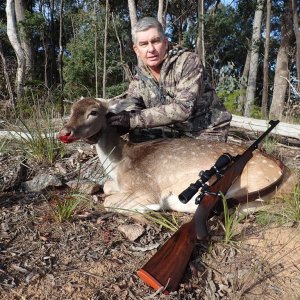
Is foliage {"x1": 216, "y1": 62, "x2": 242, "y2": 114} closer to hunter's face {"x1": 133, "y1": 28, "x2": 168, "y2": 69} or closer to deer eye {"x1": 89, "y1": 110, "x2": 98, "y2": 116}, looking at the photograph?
hunter's face {"x1": 133, "y1": 28, "x2": 168, "y2": 69}

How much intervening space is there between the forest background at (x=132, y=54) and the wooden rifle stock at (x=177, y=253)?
686cm

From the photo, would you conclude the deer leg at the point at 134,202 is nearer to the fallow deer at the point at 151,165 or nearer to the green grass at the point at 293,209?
the fallow deer at the point at 151,165

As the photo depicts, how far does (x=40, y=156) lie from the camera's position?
15.1ft

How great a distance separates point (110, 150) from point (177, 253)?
1.82 metres

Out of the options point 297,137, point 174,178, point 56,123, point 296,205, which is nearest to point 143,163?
point 174,178

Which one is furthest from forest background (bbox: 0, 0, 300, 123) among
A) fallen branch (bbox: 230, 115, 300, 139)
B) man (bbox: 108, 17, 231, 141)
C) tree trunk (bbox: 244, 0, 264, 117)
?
man (bbox: 108, 17, 231, 141)

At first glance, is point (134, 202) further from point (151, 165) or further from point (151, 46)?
point (151, 46)

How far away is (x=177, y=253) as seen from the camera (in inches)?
97.7

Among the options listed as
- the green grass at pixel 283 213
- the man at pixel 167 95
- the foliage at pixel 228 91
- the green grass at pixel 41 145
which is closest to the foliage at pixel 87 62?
the foliage at pixel 228 91

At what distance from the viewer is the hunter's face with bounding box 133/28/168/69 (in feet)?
13.7

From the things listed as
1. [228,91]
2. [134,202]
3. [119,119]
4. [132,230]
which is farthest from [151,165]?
[228,91]

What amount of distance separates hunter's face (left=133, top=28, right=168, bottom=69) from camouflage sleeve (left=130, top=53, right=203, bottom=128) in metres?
0.38

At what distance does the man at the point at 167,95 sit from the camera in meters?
4.04

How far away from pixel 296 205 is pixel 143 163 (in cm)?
156
